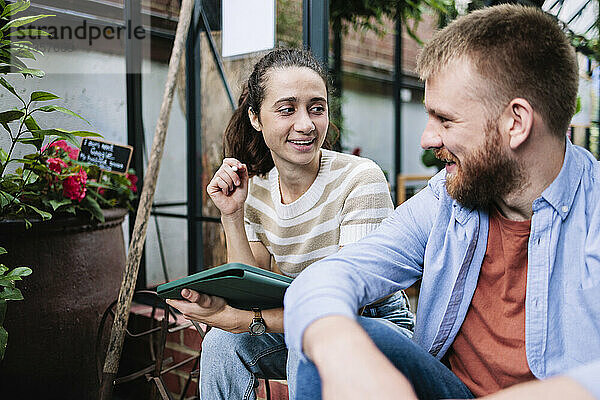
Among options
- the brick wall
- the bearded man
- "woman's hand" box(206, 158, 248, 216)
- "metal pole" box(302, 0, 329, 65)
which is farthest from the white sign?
the brick wall

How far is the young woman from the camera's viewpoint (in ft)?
4.41

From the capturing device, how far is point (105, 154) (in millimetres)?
2002

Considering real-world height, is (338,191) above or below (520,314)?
above

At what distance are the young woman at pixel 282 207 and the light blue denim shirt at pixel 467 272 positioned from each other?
0.22 metres

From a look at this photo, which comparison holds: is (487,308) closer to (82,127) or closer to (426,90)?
(426,90)

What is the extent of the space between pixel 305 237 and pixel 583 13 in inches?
62.0

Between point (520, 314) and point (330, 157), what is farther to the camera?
point (330, 157)

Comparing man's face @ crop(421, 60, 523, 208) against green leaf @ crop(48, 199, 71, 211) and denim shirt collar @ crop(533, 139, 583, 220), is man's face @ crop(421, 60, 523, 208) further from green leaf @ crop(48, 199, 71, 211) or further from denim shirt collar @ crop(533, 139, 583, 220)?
green leaf @ crop(48, 199, 71, 211)

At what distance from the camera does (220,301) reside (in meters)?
1.27

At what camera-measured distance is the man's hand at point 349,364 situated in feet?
2.42

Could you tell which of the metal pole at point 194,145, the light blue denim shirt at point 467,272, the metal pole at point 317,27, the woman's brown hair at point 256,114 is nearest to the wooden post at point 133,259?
the woman's brown hair at point 256,114

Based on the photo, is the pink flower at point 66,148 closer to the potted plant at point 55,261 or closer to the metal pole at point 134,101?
Result: the potted plant at point 55,261

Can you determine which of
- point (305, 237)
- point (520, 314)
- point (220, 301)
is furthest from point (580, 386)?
point (305, 237)

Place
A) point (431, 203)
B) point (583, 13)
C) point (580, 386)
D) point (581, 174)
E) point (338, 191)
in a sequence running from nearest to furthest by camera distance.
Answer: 1. point (580, 386)
2. point (581, 174)
3. point (431, 203)
4. point (338, 191)
5. point (583, 13)
